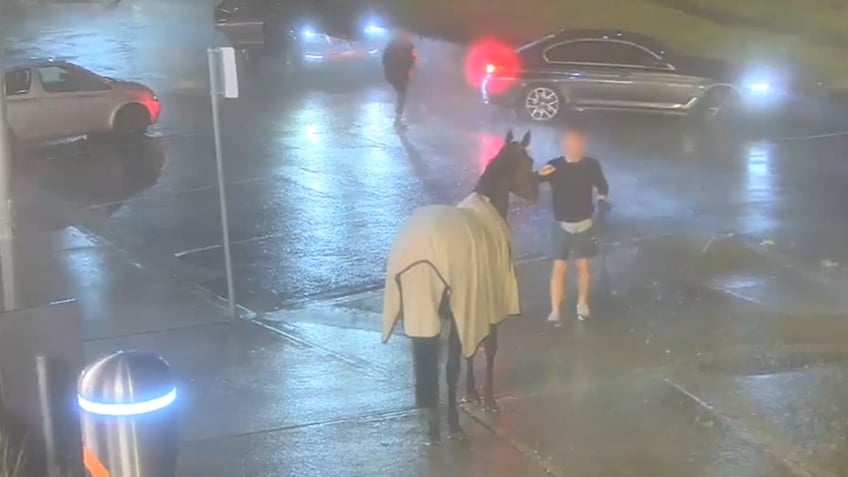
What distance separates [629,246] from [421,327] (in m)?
6.24

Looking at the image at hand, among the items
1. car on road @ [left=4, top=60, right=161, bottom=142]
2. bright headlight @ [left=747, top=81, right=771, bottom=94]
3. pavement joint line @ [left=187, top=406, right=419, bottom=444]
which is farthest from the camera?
bright headlight @ [left=747, top=81, right=771, bottom=94]

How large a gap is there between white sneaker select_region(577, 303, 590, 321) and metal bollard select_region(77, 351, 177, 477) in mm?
6478

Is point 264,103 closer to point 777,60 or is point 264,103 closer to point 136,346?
point 777,60

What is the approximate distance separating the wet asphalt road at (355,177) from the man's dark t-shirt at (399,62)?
95 cm

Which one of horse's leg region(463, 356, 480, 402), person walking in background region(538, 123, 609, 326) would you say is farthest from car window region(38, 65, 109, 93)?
horse's leg region(463, 356, 480, 402)

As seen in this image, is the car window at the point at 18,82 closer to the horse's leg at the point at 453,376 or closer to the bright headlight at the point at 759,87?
the bright headlight at the point at 759,87

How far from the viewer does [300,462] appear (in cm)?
710

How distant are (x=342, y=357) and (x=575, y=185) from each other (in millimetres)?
2313

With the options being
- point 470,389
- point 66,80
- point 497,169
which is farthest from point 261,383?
point 66,80

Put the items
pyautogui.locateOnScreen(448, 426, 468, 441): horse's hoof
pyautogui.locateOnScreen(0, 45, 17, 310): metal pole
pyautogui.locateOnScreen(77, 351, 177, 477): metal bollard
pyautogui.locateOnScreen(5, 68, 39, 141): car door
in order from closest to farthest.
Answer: pyautogui.locateOnScreen(77, 351, 177, 477): metal bollard
pyautogui.locateOnScreen(0, 45, 17, 310): metal pole
pyautogui.locateOnScreen(448, 426, 468, 441): horse's hoof
pyautogui.locateOnScreen(5, 68, 39, 141): car door

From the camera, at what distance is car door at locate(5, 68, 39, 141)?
62.2ft

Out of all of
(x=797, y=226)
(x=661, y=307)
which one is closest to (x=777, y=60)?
(x=797, y=226)

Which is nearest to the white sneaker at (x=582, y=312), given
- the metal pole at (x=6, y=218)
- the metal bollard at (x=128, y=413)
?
the metal pole at (x=6, y=218)

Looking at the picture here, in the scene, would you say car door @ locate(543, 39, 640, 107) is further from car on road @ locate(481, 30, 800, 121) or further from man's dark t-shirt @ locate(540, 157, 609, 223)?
man's dark t-shirt @ locate(540, 157, 609, 223)
